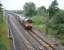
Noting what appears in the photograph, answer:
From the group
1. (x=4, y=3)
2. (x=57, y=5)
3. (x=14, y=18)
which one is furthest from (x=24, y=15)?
(x=57, y=5)

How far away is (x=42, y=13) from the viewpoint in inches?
140

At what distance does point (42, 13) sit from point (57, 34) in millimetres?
481

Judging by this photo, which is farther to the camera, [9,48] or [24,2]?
[24,2]

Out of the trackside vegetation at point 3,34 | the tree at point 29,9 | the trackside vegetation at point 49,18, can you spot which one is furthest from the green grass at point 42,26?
the trackside vegetation at point 3,34

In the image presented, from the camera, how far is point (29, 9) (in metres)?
3.42

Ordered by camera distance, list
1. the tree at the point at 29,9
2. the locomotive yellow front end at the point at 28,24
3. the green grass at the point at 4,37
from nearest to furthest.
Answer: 1. the green grass at the point at 4,37
2. the tree at the point at 29,9
3. the locomotive yellow front end at the point at 28,24

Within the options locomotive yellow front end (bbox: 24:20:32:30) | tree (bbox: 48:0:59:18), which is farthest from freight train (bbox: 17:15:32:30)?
tree (bbox: 48:0:59:18)

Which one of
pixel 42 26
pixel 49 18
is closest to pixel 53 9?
pixel 49 18

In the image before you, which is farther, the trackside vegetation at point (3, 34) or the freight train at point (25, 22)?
the freight train at point (25, 22)

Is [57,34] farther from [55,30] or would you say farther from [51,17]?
[51,17]

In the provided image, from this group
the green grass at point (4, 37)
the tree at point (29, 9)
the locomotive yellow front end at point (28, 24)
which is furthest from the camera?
the locomotive yellow front end at point (28, 24)

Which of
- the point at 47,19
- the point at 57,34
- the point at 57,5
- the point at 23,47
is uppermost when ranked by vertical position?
the point at 57,5

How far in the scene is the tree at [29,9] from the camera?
11.3 ft

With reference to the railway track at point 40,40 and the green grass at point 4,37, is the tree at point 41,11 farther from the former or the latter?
the green grass at point 4,37
